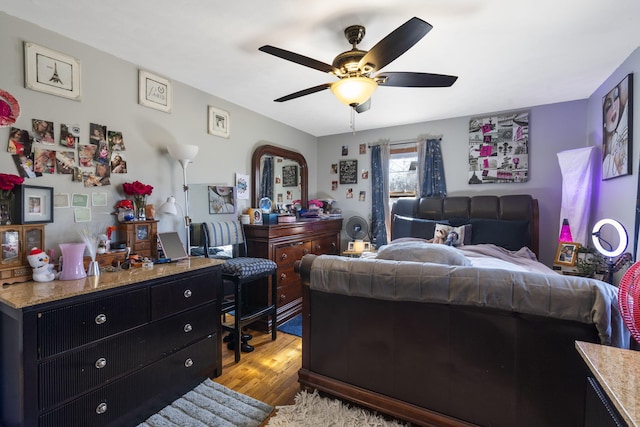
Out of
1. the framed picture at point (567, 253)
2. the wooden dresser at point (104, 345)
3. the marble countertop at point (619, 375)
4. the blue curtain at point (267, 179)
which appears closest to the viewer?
the marble countertop at point (619, 375)

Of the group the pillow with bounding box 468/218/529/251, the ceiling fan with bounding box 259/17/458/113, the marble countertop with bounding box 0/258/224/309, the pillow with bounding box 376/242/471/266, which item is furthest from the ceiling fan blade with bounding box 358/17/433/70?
the pillow with bounding box 468/218/529/251

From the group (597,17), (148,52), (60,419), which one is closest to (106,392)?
(60,419)

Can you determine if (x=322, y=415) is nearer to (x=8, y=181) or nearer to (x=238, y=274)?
(x=238, y=274)

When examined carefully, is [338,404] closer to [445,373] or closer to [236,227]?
[445,373]

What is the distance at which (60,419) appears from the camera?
1.34 meters

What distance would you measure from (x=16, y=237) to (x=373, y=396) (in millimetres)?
2190

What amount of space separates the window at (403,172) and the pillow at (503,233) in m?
1.05

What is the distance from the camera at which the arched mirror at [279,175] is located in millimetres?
3422

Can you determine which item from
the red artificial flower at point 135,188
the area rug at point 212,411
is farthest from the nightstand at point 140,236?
the area rug at point 212,411

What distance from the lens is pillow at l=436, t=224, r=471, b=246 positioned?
3092 millimetres

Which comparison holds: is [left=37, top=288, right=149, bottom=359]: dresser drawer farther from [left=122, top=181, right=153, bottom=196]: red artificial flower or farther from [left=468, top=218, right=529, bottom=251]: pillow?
[left=468, top=218, right=529, bottom=251]: pillow

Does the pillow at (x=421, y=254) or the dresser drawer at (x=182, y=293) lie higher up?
the pillow at (x=421, y=254)

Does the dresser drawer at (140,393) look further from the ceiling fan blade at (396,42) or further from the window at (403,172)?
the window at (403,172)

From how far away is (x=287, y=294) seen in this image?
324 cm
